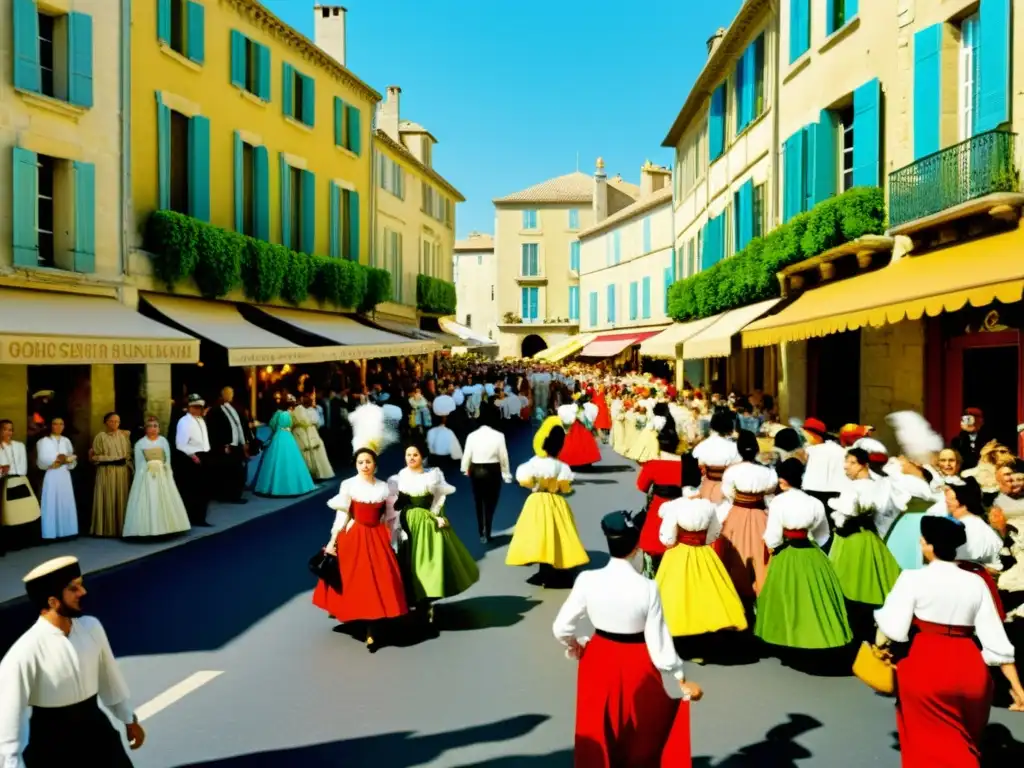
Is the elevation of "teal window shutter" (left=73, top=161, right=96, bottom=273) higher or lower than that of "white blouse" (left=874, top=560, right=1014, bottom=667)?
higher

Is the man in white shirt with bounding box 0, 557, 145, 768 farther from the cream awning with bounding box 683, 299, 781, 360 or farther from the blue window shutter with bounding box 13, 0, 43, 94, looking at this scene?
the cream awning with bounding box 683, 299, 781, 360

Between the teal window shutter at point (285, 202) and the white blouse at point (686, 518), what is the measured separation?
53.1 ft

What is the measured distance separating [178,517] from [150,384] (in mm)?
4592

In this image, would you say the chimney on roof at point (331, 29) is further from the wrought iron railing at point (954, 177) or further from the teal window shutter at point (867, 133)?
the wrought iron railing at point (954, 177)

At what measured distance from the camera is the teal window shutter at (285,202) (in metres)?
20.8

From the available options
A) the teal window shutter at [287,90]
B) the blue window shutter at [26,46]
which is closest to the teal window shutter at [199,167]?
the teal window shutter at [287,90]

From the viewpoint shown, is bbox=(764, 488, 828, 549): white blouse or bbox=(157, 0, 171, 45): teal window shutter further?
bbox=(157, 0, 171, 45): teal window shutter

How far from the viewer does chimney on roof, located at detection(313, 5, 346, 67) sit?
2583 cm

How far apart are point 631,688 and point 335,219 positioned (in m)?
21.3

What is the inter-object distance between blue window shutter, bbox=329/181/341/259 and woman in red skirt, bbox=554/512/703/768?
20.6m

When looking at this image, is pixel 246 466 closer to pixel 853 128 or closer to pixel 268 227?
pixel 268 227

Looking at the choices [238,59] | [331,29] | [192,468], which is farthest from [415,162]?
[192,468]

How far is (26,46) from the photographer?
12.5 m

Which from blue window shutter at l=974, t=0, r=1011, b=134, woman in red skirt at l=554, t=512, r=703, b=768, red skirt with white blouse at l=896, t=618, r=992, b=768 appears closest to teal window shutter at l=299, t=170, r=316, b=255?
blue window shutter at l=974, t=0, r=1011, b=134
